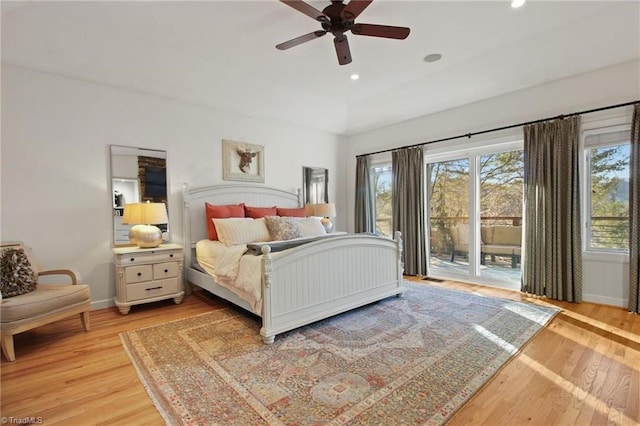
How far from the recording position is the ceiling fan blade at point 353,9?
2173 millimetres

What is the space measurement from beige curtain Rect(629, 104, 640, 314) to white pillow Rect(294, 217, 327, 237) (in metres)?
3.36

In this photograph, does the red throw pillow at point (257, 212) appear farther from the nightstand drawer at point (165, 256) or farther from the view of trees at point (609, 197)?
the view of trees at point (609, 197)

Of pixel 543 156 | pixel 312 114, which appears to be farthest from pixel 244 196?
pixel 543 156

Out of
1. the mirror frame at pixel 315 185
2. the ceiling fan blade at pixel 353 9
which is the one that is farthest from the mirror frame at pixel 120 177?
the ceiling fan blade at pixel 353 9

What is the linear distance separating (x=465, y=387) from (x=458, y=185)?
11.2 ft

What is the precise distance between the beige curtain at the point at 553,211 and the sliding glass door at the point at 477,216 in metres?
0.29

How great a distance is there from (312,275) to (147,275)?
195cm

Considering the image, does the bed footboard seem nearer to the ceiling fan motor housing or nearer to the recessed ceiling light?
the ceiling fan motor housing

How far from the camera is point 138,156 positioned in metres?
3.69

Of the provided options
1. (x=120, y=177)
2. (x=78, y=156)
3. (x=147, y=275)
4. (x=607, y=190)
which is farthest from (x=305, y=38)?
(x=607, y=190)

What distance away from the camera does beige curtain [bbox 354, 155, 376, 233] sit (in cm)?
565

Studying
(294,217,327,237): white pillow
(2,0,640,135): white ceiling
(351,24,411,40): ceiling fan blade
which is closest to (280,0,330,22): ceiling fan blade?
(351,24,411,40): ceiling fan blade

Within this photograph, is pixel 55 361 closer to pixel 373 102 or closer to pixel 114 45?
pixel 114 45

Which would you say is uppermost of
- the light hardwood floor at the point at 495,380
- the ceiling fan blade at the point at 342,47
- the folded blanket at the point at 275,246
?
the ceiling fan blade at the point at 342,47
